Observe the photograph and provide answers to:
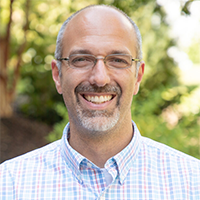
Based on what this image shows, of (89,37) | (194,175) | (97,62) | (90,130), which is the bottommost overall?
(194,175)

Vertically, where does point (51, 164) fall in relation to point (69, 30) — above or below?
below

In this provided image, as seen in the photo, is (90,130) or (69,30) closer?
(90,130)

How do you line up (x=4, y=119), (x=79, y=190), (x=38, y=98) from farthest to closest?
(x=38, y=98) → (x=4, y=119) → (x=79, y=190)

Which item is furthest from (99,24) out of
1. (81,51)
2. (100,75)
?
(100,75)

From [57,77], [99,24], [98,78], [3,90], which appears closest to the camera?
[98,78]

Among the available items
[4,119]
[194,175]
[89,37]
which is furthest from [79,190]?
[4,119]

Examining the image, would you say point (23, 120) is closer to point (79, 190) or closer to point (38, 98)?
point (38, 98)

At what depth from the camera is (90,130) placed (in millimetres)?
1924

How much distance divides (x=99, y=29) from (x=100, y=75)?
33 cm

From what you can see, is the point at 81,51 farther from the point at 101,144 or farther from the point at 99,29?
the point at 101,144

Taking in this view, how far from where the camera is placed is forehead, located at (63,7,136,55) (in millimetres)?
1942

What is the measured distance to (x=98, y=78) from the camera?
188 centimetres

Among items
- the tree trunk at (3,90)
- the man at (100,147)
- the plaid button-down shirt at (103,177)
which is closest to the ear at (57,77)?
the man at (100,147)

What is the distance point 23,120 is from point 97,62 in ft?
24.1
